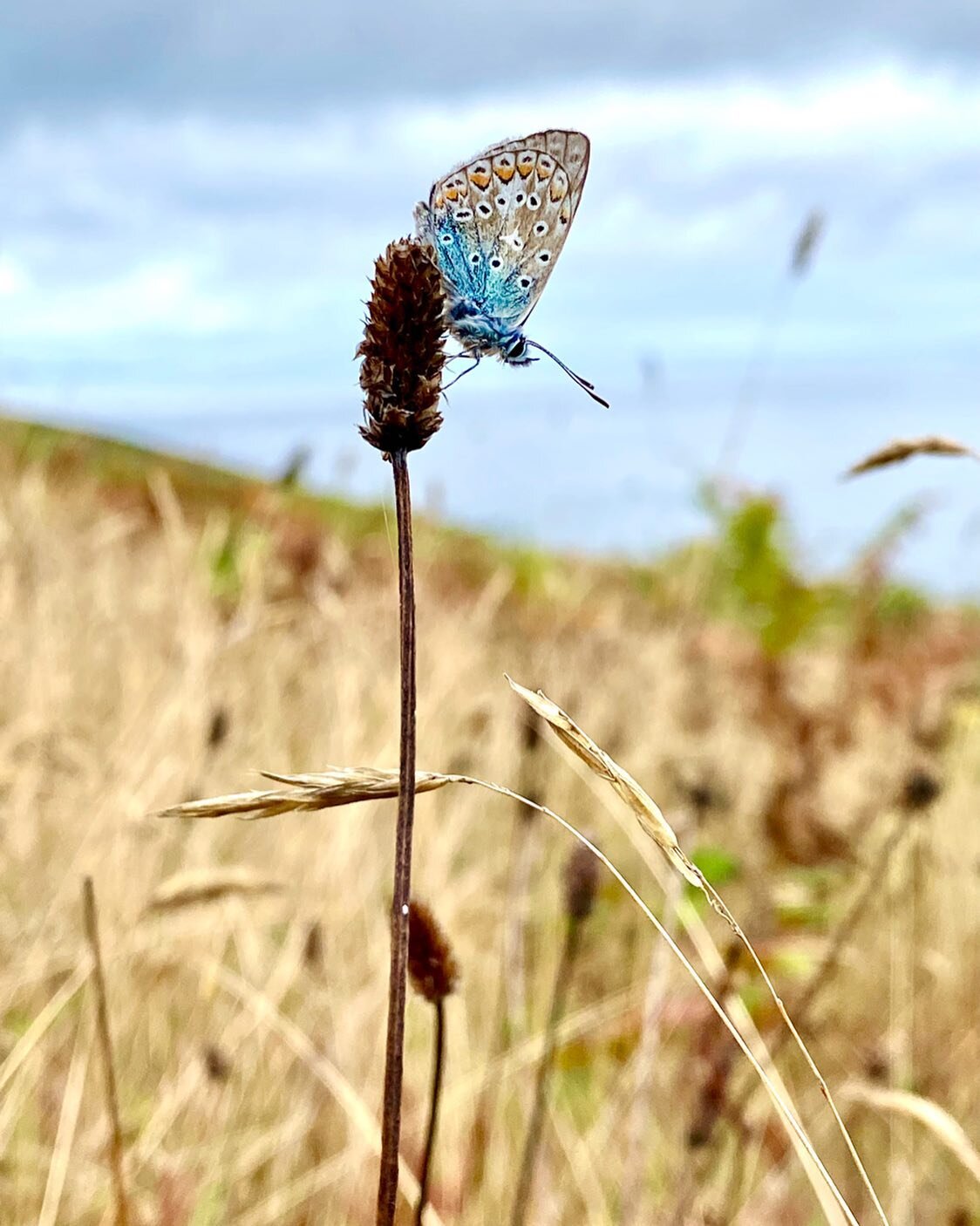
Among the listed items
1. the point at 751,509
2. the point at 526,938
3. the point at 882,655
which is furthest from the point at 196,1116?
the point at 882,655

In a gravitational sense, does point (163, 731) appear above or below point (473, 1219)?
above

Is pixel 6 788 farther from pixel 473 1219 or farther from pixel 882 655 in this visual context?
pixel 882 655

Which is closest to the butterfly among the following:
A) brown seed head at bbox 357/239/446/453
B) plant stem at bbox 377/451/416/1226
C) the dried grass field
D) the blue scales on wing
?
the blue scales on wing

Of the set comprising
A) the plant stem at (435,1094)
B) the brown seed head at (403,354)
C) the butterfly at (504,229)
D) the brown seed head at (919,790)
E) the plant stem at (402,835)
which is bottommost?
the plant stem at (435,1094)

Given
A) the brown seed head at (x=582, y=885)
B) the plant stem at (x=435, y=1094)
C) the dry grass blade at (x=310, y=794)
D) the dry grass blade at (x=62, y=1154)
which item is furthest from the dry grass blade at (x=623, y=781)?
the dry grass blade at (x=62, y=1154)

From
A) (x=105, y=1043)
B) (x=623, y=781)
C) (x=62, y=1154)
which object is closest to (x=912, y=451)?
(x=623, y=781)

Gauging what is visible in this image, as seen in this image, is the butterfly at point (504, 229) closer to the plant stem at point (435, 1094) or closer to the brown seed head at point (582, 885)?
the plant stem at point (435, 1094)
